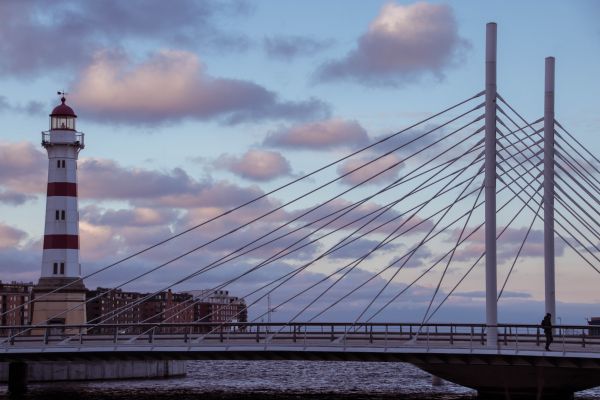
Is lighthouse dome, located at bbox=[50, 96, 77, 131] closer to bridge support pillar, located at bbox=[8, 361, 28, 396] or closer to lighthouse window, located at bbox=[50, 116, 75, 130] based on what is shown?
lighthouse window, located at bbox=[50, 116, 75, 130]

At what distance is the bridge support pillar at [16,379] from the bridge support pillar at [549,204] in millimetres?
33179

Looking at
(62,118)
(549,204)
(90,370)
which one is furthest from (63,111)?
(549,204)

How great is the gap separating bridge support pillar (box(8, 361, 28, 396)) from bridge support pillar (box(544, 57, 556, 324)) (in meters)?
33.2


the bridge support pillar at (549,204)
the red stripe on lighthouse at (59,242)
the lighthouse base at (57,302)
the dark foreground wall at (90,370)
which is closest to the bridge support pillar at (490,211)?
the bridge support pillar at (549,204)

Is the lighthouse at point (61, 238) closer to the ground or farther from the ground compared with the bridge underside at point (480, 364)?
farther from the ground

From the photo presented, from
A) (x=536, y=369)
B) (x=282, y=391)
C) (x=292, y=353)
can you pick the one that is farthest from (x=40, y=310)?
(x=536, y=369)

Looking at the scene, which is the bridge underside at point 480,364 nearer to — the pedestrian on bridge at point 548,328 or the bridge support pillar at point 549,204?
the pedestrian on bridge at point 548,328

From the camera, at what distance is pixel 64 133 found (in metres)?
84.2

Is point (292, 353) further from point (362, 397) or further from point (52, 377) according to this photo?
point (52, 377)

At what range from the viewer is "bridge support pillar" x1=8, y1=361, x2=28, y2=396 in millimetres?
74062

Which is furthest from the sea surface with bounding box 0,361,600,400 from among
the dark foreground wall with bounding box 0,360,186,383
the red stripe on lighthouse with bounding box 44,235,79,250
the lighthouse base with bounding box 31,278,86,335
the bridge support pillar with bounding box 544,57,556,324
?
the bridge support pillar with bounding box 544,57,556,324

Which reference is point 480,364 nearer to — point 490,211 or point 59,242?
point 490,211

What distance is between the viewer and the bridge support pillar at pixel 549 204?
56.2m

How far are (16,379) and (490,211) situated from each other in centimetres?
3473
